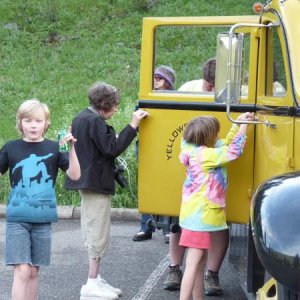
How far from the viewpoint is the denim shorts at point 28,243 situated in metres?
5.11

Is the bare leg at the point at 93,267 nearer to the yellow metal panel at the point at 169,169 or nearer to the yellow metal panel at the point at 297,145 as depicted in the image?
the yellow metal panel at the point at 169,169

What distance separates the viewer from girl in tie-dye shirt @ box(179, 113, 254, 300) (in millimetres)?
5242

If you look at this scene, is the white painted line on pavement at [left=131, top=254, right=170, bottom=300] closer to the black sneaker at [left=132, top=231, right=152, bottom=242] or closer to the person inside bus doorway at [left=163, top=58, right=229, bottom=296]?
the person inside bus doorway at [left=163, top=58, right=229, bottom=296]

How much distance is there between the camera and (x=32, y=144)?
5.21 metres

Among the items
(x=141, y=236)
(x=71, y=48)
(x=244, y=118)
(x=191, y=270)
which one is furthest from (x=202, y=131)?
(x=71, y=48)

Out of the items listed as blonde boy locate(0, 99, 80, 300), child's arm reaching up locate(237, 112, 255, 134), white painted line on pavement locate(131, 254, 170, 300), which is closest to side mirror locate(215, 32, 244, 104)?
child's arm reaching up locate(237, 112, 255, 134)

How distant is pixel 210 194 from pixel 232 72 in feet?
3.32

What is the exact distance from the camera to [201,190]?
208 inches

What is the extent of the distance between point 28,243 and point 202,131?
1.35m

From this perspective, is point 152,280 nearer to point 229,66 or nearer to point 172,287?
point 172,287

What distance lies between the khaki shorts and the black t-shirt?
76cm

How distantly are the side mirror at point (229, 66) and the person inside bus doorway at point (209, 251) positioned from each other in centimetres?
94

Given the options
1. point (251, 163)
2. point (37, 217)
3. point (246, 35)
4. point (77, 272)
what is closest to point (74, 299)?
point (77, 272)

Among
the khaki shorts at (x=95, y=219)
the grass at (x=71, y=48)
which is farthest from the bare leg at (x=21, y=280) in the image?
the grass at (x=71, y=48)
